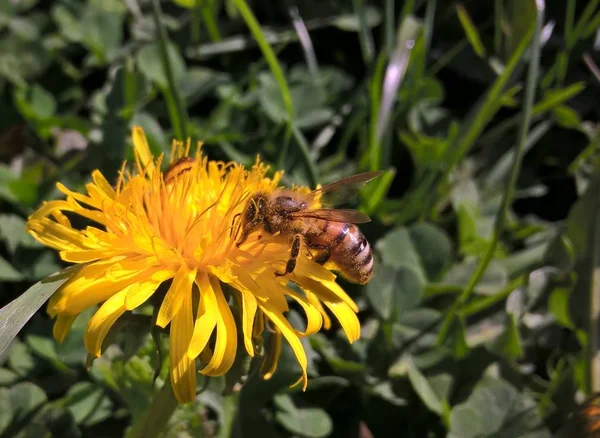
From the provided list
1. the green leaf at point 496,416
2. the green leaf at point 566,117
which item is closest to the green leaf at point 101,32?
the green leaf at point 566,117

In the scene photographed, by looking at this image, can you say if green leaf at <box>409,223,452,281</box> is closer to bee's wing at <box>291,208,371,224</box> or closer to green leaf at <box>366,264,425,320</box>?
green leaf at <box>366,264,425,320</box>

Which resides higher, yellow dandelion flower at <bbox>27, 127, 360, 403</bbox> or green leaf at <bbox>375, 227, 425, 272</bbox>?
yellow dandelion flower at <bbox>27, 127, 360, 403</bbox>

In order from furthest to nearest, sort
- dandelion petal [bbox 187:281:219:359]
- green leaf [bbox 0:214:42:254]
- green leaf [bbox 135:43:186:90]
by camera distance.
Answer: green leaf [bbox 135:43:186:90]
green leaf [bbox 0:214:42:254]
dandelion petal [bbox 187:281:219:359]

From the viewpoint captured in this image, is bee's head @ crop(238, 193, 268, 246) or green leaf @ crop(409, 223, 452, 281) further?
green leaf @ crop(409, 223, 452, 281)

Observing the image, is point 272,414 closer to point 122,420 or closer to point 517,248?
point 122,420

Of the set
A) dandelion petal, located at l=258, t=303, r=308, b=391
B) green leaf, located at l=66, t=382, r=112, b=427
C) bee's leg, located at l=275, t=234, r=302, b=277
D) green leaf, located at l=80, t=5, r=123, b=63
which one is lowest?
green leaf, located at l=66, t=382, r=112, b=427

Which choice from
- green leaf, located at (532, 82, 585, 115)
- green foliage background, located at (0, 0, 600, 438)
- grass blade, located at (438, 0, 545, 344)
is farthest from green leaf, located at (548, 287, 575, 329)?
green leaf, located at (532, 82, 585, 115)

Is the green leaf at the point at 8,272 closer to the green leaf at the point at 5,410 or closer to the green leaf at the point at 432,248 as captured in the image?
the green leaf at the point at 5,410

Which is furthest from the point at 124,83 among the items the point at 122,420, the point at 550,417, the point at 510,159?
the point at 550,417
